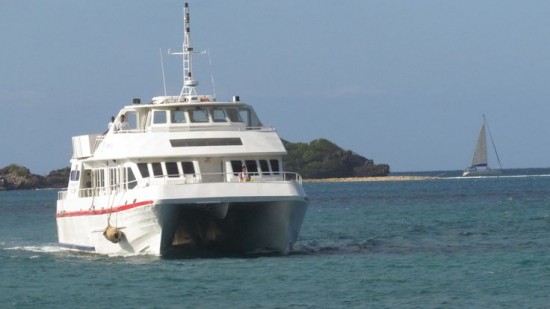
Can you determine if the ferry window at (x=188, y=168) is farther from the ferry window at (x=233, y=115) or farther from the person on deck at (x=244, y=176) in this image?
the ferry window at (x=233, y=115)

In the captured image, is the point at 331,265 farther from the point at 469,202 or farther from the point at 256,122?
the point at 469,202

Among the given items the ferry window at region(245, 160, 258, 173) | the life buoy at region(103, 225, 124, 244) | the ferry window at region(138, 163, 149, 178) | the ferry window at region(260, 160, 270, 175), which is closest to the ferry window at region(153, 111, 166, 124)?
the ferry window at region(138, 163, 149, 178)

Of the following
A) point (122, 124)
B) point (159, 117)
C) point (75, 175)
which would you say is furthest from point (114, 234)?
point (75, 175)

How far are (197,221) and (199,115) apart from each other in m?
2.88

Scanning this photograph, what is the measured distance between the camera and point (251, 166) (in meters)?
33.3

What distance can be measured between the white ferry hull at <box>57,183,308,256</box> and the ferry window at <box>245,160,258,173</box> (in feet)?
3.86

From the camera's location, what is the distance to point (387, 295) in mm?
25969

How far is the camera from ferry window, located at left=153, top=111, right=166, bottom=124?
3341cm

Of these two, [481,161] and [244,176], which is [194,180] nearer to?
[244,176]

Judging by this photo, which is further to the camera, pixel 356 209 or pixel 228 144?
pixel 356 209

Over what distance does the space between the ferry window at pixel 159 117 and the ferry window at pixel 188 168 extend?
143cm

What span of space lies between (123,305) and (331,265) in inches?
291

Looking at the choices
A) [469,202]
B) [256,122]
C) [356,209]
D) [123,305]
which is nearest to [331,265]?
[256,122]

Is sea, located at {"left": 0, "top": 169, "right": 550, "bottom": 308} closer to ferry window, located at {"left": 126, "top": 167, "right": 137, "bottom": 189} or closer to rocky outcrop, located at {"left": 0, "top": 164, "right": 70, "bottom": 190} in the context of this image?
ferry window, located at {"left": 126, "top": 167, "right": 137, "bottom": 189}
